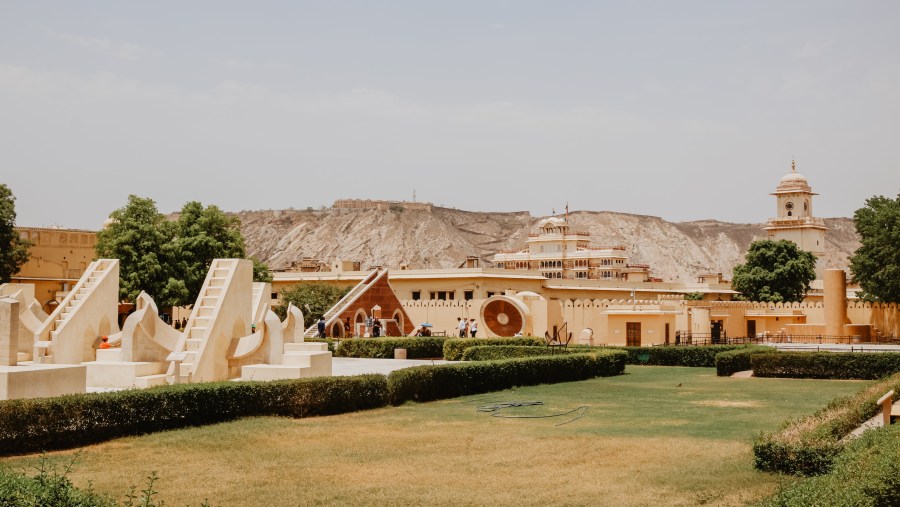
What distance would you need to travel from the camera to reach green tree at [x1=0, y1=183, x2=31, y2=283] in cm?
4541

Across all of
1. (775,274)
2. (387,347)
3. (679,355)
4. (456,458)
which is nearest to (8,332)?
(456,458)

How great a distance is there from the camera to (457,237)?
136m

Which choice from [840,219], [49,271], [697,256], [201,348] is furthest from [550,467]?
[840,219]

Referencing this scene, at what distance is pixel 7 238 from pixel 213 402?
117 feet

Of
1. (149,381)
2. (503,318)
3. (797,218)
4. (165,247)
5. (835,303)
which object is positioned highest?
(797,218)

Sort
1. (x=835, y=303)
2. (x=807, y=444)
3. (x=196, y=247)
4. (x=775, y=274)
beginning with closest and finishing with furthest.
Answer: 1. (x=807, y=444)
2. (x=196, y=247)
3. (x=835, y=303)
4. (x=775, y=274)

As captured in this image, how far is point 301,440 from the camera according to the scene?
14.2m

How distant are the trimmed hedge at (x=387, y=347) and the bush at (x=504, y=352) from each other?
3.93m

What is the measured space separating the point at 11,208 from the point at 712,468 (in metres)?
43.4

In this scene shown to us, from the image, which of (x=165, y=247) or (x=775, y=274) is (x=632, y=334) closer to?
(x=165, y=247)

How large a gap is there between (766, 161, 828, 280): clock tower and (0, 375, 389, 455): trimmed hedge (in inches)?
2881

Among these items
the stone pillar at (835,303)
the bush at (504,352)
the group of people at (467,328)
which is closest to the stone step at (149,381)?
the bush at (504,352)

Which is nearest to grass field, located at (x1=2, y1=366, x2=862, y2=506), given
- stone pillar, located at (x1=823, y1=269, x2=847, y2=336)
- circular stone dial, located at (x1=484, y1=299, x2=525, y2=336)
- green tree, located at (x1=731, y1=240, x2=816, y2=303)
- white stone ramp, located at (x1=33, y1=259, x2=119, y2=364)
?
white stone ramp, located at (x1=33, y1=259, x2=119, y2=364)

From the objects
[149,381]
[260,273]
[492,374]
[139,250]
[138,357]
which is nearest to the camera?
[149,381]
